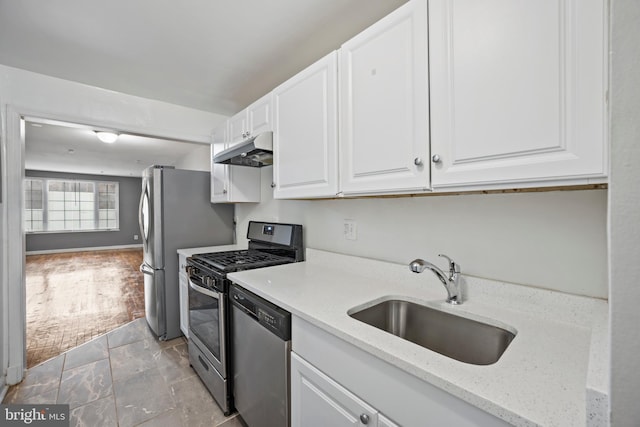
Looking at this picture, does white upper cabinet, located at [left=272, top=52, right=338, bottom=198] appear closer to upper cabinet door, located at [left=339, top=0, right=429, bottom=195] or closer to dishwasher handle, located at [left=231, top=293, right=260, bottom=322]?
upper cabinet door, located at [left=339, top=0, right=429, bottom=195]

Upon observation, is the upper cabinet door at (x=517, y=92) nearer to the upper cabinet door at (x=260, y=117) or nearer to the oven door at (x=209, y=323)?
the upper cabinet door at (x=260, y=117)

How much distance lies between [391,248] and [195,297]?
1499 millimetres

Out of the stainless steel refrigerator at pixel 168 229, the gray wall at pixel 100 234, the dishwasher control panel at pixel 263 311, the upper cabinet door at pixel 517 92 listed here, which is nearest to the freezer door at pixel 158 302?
the stainless steel refrigerator at pixel 168 229

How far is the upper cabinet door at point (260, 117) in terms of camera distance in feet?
6.27

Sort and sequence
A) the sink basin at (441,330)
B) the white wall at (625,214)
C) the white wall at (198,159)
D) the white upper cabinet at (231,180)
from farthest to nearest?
the white wall at (198,159)
the white upper cabinet at (231,180)
the sink basin at (441,330)
the white wall at (625,214)

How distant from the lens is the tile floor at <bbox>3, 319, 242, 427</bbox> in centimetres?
171

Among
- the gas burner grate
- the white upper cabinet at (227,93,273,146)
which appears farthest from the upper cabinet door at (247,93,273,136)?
the gas burner grate

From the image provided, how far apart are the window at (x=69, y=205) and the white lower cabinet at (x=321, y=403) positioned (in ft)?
31.7

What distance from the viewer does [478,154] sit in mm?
902

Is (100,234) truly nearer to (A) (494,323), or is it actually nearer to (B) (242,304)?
(B) (242,304)

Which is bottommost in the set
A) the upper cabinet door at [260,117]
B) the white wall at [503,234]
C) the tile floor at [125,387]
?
the tile floor at [125,387]

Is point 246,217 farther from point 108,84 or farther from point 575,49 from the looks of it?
point 575,49

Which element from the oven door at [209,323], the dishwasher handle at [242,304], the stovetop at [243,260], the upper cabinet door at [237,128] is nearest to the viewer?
the dishwasher handle at [242,304]

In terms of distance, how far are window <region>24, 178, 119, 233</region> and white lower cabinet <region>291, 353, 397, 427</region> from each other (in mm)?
9656
